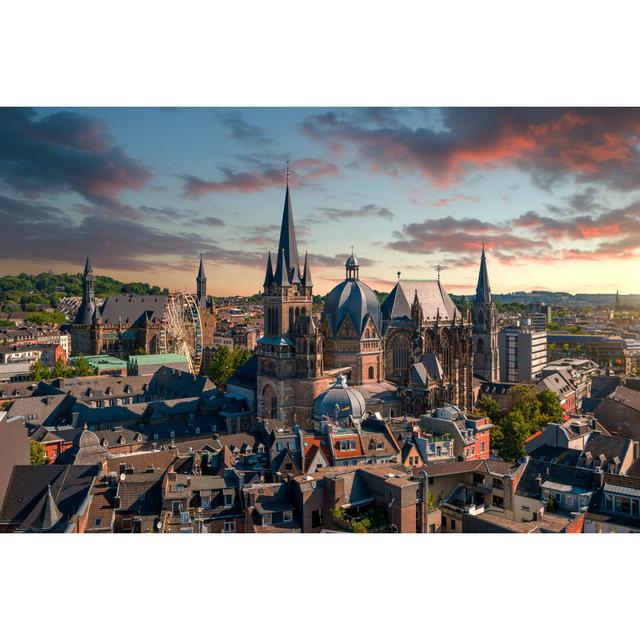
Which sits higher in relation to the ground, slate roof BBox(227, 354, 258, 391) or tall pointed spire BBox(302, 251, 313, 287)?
tall pointed spire BBox(302, 251, 313, 287)

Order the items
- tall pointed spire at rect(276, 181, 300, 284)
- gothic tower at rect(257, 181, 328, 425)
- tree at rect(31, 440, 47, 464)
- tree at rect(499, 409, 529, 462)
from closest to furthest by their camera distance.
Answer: tree at rect(31, 440, 47, 464), tree at rect(499, 409, 529, 462), gothic tower at rect(257, 181, 328, 425), tall pointed spire at rect(276, 181, 300, 284)

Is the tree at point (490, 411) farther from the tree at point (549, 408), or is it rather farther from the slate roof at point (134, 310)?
the slate roof at point (134, 310)

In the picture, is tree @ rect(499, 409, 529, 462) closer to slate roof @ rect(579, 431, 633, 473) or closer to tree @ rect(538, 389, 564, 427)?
tree @ rect(538, 389, 564, 427)

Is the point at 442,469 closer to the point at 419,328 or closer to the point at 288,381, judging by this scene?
the point at 288,381

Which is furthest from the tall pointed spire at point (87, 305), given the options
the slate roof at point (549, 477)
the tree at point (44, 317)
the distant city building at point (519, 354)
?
the slate roof at point (549, 477)

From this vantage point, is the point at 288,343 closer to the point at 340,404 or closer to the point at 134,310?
the point at 340,404

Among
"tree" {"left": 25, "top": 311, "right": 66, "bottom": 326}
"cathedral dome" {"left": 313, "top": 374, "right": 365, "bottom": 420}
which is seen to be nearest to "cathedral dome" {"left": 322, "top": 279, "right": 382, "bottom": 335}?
"cathedral dome" {"left": 313, "top": 374, "right": 365, "bottom": 420}
